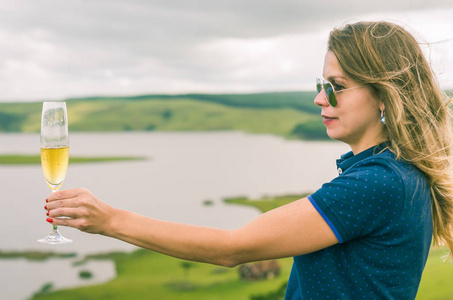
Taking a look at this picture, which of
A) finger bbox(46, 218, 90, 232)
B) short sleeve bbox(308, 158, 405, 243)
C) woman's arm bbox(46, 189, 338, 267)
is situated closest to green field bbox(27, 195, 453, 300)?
short sleeve bbox(308, 158, 405, 243)

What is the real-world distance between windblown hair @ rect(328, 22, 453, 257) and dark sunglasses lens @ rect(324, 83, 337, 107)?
0.10 meters

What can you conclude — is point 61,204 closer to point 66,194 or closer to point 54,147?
point 66,194

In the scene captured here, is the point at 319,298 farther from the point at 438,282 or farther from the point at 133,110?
the point at 133,110

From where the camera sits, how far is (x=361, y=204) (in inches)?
62.7

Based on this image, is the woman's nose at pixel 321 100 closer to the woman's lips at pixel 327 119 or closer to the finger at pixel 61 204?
the woman's lips at pixel 327 119

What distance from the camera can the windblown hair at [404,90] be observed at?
1.80m

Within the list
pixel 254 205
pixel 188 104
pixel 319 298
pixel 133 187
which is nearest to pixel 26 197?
pixel 133 187

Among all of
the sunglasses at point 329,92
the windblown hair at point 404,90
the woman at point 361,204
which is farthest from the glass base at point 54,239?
the windblown hair at point 404,90

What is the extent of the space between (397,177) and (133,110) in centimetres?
2562

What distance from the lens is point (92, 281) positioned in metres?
23.2

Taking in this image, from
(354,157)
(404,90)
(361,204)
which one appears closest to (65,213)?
(361,204)

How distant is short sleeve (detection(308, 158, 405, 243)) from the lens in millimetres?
1588

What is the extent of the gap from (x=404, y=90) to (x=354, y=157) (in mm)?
330

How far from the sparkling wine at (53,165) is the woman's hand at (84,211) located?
471 millimetres
